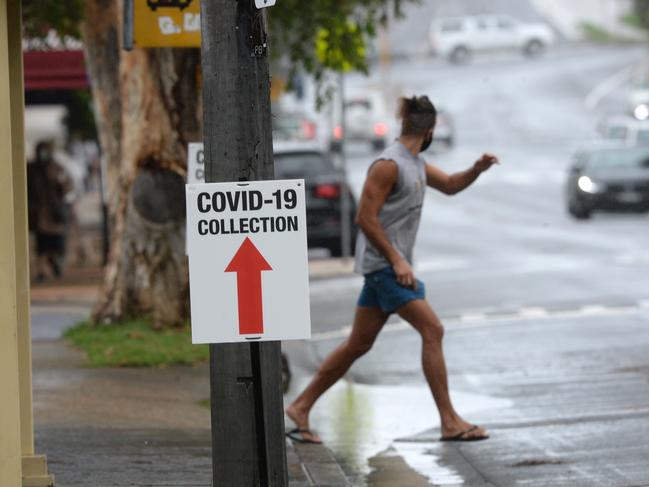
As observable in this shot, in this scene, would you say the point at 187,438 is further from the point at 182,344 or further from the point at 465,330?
the point at 465,330

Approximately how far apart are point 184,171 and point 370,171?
4.48 m

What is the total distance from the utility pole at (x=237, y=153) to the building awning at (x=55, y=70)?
15.3m

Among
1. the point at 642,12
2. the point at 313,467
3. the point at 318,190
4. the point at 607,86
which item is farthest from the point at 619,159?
the point at 642,12

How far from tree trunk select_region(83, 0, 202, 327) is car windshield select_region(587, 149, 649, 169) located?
1896 centimetres

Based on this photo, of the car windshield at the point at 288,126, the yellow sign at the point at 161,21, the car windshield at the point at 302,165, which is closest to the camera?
the yellow sign at the point at 161,21

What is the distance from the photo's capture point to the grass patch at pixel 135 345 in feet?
39.9

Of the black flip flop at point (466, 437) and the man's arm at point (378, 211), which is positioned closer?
the man's arm at point (378, 211)

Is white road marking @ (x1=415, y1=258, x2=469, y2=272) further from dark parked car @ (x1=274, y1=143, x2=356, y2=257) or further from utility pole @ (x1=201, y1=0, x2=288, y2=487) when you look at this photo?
utility pole @ (x1=201, y1=0, x2=288, y2=487)

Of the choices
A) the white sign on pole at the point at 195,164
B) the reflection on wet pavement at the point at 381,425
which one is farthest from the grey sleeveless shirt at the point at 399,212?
the white sign on pole at the point at 195,164

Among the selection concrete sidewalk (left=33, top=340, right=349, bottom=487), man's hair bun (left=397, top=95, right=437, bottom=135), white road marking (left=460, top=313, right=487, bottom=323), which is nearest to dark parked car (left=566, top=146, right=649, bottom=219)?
white road marking (left=460, top=313, right=487, bottom=323)

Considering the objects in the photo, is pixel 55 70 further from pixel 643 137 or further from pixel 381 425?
pixel 643 137

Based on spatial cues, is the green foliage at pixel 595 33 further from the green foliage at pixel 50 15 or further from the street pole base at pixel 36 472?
the street pole base at pixel 36 472

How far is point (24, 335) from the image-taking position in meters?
7.32

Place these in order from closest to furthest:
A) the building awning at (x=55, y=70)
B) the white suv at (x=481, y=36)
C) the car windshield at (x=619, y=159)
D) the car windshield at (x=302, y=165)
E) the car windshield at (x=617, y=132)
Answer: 1. the building awning at (x=55, y=70)
2. the car windshield at (x=302, y=165)
3. the car windshield at (x=619, y=159)
4. the car windshield at (x=617, y=132)
5. the white suv at (x=481, y=36)
